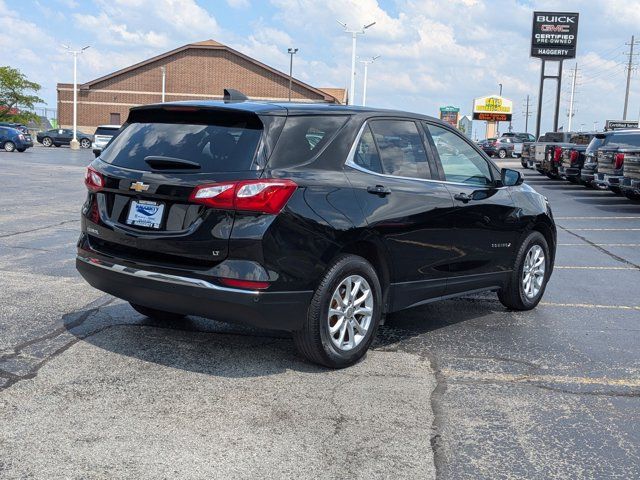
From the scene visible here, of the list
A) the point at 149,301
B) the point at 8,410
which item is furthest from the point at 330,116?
the point at 8,410

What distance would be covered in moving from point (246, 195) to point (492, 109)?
9344cm

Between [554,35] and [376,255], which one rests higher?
[554,35]

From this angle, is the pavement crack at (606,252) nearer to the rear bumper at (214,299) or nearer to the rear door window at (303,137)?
the rear door window at (303,137)

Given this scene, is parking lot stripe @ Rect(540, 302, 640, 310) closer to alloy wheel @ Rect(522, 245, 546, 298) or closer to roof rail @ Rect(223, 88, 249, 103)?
alloy wheel @ Rect(522, 245, 546, 298)

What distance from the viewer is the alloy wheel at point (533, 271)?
714cm

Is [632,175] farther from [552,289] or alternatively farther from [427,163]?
[427,163]

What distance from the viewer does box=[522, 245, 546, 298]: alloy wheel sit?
23.4ft

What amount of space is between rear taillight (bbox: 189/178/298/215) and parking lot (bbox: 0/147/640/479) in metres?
1.11

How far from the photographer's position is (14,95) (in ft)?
265

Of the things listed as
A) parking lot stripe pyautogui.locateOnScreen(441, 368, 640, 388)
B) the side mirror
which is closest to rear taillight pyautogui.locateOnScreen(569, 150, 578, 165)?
the side mirror

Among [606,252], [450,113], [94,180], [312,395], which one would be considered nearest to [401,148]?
[312,395]

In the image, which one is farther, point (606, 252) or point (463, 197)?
point (606, 252)

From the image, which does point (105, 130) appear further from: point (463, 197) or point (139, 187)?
point (139, 187)

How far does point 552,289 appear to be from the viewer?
332 inches
